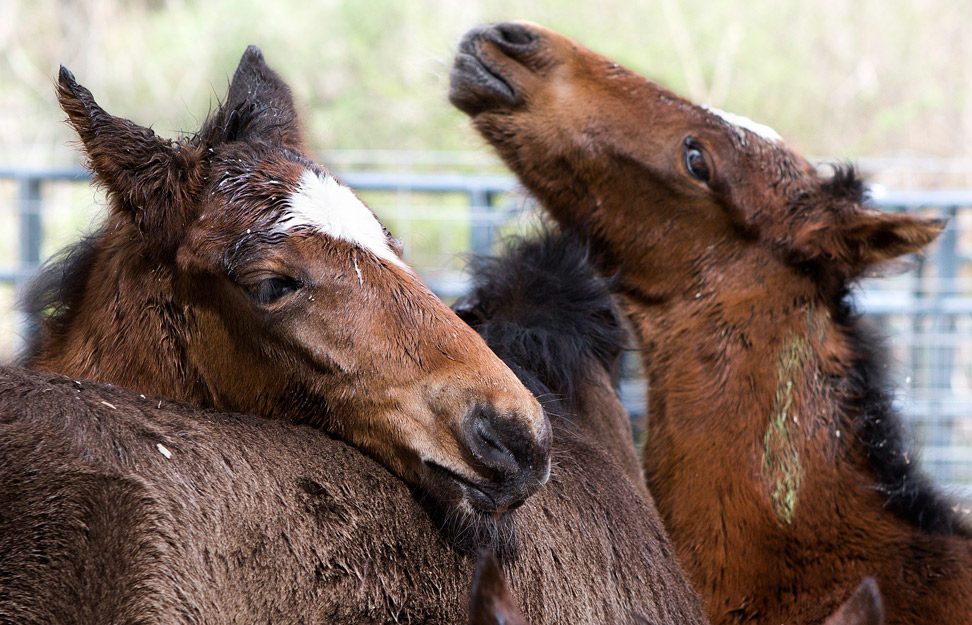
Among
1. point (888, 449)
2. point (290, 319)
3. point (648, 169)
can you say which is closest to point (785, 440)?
point (888, 449)

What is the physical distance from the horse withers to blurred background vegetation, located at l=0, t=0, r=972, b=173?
972cm

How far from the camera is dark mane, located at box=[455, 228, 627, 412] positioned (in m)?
2.55

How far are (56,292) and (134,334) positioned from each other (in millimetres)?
519

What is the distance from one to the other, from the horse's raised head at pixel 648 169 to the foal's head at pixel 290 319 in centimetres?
126

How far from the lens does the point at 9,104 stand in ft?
38.9

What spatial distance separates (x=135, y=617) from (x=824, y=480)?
2.18 metres

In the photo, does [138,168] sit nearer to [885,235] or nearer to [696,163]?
[696,163]

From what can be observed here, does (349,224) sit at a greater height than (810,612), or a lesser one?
greater

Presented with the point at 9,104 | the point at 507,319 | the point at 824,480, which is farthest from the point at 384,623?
the point at 9,104

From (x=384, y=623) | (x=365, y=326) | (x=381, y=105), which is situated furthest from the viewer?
(x=381, y=105)

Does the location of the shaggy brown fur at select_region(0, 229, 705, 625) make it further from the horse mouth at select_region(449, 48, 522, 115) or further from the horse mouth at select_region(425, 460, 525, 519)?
the horse mouth at select_region(449, 48, 522, 115)

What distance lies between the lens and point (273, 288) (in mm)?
1878

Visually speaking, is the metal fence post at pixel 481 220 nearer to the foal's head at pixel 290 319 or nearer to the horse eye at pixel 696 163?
the horse eye at pixel 696 163

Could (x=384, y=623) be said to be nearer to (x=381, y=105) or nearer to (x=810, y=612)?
(x=810, y=612)
